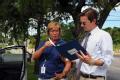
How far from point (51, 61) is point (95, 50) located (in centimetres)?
117

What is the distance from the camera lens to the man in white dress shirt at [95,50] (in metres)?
5.84

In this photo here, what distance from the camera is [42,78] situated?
710 centimetres

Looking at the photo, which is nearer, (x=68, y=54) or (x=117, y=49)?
(x=68, y=54)

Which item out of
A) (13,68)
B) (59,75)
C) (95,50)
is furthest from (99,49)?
(13,68)

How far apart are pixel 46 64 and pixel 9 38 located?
Answer: 2096 cm

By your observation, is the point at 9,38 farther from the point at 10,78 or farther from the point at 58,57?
the point at 58,57

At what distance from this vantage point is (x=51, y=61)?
7012 millimetres

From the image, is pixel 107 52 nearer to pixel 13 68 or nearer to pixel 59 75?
pixel 59 75

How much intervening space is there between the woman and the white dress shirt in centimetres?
92

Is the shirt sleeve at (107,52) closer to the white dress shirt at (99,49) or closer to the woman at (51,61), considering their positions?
the white dress shirt at (99,49)

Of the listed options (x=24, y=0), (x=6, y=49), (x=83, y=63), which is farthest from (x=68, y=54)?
(x=24, y=0)

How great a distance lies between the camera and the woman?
6922 millimetres

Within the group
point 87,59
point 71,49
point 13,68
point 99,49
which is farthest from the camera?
point 13,68

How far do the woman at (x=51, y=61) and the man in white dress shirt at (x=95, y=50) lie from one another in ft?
3.01
